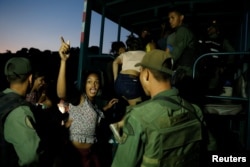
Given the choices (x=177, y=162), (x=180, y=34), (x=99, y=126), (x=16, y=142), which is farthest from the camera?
(x=180, y=34)

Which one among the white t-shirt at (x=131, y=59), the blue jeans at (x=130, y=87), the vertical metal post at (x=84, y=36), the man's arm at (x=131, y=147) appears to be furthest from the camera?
the vertical metal post at (x=84, y=36)

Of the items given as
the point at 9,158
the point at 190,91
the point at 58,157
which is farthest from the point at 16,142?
the point at 190,91

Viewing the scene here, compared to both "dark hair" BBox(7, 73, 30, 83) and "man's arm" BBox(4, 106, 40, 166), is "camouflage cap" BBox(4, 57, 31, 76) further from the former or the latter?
"man's arm" BBox(4, 106, 40, 166)

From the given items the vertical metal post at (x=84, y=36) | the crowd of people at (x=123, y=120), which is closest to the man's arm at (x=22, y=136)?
the crowd of people at (x=123, y=120)

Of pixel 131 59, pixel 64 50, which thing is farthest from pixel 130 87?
pixel 64 50

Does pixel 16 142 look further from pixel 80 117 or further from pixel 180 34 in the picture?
pixel 180 34

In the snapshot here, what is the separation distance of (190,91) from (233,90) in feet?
4.31

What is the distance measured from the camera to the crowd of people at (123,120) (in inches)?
71.2

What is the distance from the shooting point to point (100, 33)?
5320 millimetres

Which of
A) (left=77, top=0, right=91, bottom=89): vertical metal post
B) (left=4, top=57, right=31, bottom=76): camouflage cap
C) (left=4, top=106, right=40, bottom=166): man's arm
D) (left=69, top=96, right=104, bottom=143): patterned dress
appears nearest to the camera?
(left=4, top=106, right=40, bottom=166): man's arm

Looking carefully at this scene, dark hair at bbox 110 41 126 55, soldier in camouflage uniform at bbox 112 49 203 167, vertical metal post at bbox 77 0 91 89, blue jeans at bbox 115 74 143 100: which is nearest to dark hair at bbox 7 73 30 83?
blue jeans at bbox 115 74 143 100

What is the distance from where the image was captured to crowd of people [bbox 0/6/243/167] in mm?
1809

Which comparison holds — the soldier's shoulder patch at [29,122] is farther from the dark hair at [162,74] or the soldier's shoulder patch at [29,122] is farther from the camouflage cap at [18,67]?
the dark hair at [162,74]

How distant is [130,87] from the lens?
3230mm
